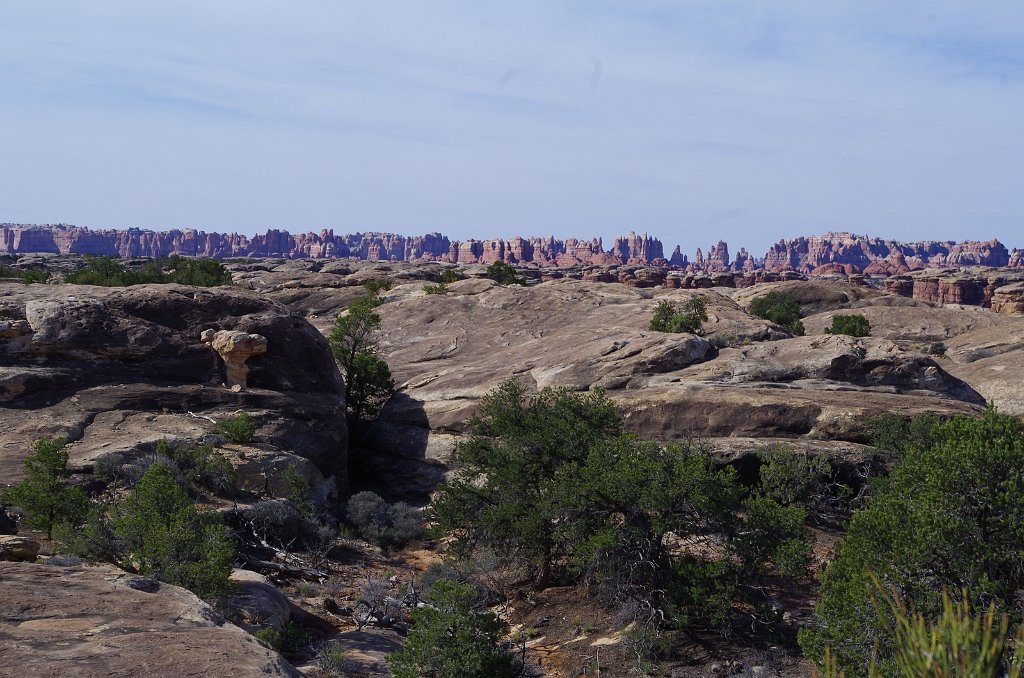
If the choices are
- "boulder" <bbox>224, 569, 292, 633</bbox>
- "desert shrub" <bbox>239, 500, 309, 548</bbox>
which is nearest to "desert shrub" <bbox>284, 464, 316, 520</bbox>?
"desert shrub" <bbox>239, 500, 309, 548</bbox>

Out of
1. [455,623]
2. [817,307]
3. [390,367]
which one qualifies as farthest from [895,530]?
[817,307]

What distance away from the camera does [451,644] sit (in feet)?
43.2

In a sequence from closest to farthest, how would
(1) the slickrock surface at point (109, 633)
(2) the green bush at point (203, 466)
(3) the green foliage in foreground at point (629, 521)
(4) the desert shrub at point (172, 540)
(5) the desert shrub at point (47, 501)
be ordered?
(1) the slickrock surface at point (109, 633) < (4) the desert shrub at point (172, 540) < (3) the green foliage in foreground at point (629, 521) < (5) the desert shrub at point (47, 501) < (2) the green bush at point (203, 466)

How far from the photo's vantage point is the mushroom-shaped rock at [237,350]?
26891mm

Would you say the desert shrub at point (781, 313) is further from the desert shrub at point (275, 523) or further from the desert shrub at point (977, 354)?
the desert shrub at point (275, 523)

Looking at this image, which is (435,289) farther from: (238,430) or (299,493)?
(299,493)

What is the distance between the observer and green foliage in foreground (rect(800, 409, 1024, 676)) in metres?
11.8

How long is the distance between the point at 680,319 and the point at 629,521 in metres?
17.3

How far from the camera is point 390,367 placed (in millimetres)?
36531

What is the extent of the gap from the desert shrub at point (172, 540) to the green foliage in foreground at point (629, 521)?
665cm

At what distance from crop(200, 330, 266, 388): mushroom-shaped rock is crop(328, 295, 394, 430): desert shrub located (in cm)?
578

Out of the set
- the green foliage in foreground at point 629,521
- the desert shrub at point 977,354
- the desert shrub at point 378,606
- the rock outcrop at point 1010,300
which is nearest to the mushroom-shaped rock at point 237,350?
the green foliage in foreground at point 629,521

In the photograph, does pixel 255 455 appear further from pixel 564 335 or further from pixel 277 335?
pixel 564 335

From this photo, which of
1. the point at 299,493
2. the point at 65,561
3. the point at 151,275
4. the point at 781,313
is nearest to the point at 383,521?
the point at 299,493
